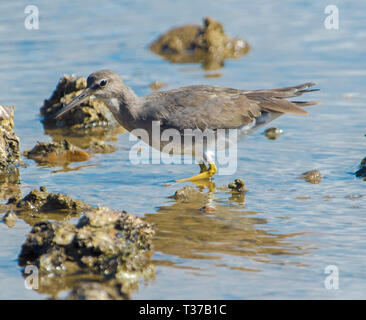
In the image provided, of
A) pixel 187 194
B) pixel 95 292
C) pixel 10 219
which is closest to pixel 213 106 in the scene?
pixel 187 194

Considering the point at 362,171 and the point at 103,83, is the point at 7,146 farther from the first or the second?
the point at 362,171

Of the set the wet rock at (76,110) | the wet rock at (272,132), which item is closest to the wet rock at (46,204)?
the wet rock at (76,110)

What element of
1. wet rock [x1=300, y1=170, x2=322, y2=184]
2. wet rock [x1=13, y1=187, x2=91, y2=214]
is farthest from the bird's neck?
wet rock [x1=300, y1=170, x2=322, y2=184]

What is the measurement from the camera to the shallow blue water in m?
5.80

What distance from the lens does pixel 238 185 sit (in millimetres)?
7820

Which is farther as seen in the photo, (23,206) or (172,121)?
(172,121)

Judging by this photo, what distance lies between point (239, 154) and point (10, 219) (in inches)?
138

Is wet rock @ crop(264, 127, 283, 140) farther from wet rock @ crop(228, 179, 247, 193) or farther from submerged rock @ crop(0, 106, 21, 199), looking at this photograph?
submerged rock @ crop(0, 106, 21, 199)

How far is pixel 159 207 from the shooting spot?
293 inches

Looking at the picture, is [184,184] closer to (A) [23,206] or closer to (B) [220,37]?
(A) [23,206]

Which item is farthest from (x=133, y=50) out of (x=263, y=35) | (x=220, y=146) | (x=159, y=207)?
(x=159, y=207)
